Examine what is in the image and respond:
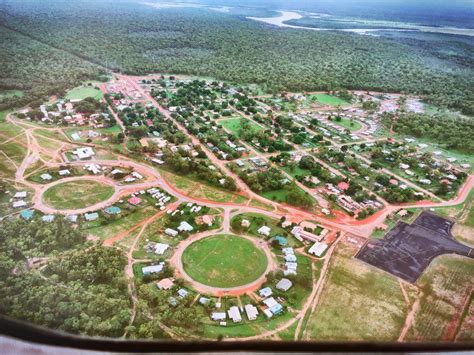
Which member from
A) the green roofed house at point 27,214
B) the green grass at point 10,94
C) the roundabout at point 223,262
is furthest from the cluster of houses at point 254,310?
the green grass at point 10,94

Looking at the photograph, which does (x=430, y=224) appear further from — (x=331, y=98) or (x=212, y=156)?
(x=331, y=98)

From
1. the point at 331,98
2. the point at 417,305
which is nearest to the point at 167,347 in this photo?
the point at 417,305

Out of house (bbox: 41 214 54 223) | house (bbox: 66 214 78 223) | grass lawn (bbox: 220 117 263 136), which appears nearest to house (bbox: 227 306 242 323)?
house (bbox: 66 214 78 223)

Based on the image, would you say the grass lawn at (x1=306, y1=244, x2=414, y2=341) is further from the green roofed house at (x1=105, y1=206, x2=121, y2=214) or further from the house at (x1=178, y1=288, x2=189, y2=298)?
the green roofed house at (x1=105, y1=206, x2=121, y2=214)

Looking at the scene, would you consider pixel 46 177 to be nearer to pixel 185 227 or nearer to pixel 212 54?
pixel 185 227

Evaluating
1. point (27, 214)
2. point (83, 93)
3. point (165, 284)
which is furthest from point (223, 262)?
point (83, 93)
